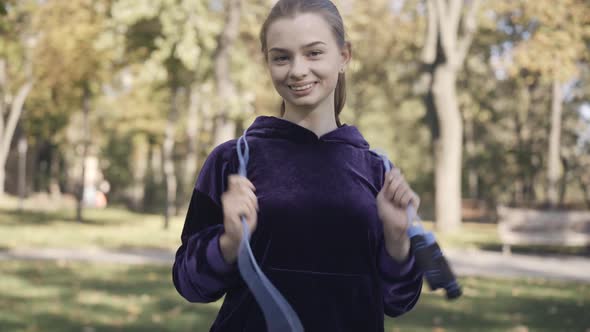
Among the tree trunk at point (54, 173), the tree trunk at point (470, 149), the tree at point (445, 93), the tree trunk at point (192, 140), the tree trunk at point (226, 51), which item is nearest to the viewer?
the tree trunk at point (226, 51)

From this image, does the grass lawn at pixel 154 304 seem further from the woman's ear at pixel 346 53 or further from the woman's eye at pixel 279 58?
the woman's eye at pixel 279 58

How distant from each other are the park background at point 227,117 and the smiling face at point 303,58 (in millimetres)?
3343

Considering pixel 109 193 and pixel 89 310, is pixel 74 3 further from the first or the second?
pixel 109 193

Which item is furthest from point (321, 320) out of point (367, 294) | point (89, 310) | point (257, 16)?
point (257, 16)

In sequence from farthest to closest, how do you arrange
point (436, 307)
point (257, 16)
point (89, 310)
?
point (257, 16)
point (436, 307)
point (89, 310)

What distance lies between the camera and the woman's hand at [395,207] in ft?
6.96

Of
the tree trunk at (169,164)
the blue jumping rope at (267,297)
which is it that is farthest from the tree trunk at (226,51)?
the blue jumping rope at (267,297)

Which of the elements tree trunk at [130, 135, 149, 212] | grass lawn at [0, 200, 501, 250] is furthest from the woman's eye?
tree trunk at [130, 135, 149, 212]

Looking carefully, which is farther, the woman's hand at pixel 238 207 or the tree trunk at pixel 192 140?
the tree trunk at pixel 192 140

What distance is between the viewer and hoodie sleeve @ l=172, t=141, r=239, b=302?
7.33ft

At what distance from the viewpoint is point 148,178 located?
4944 cm

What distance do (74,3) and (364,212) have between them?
20.2 meters

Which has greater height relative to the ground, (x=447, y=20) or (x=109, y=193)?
(x=447, y=20)

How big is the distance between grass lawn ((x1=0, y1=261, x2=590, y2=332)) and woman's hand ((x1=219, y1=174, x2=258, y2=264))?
5204 mm
